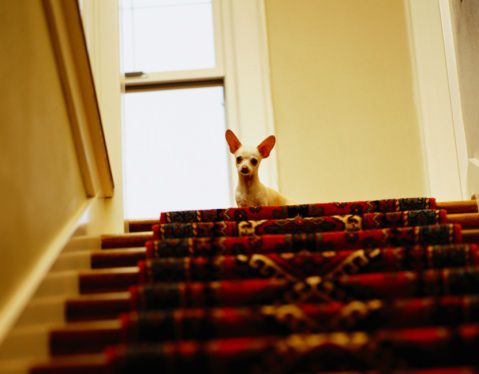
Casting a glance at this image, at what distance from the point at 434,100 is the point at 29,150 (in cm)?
401

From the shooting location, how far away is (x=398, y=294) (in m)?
2.39

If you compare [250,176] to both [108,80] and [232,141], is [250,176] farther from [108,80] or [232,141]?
[108,80]

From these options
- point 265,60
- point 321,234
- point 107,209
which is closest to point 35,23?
point 107,209

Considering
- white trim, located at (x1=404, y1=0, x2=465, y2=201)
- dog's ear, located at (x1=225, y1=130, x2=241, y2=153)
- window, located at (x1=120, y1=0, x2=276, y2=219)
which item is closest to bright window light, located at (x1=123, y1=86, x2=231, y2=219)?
window, located at (x1=120, y1=0, x2=276, y2=219)

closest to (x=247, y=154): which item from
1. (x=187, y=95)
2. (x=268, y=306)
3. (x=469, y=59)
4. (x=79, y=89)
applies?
(x=79, y=89)

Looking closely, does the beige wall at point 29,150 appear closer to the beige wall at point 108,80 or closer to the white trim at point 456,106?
the beige wall at point 108,80

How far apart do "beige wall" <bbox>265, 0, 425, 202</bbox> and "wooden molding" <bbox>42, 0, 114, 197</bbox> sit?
2608 millimetres

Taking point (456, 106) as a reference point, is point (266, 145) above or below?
below

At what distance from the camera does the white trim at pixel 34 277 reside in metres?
2.18

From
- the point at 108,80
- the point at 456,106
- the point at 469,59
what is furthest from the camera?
the point at 456,106

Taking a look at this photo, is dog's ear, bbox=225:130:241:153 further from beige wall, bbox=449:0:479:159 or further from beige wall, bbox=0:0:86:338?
beige wall, bbox=449:0:479:159

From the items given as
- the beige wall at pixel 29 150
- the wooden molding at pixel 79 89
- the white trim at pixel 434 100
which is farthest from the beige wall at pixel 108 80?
the white trim at pixel 434 100

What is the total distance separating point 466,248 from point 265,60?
12.2 ft

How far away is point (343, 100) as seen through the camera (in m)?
5.92
